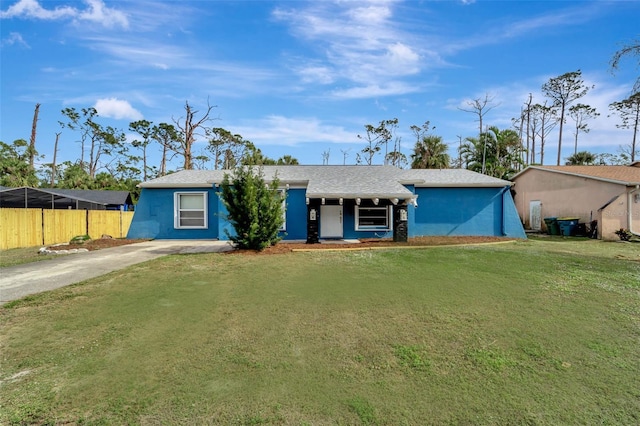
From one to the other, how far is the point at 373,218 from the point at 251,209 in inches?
252

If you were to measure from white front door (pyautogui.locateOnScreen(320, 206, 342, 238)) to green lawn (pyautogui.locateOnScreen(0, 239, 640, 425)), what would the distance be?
773 cm

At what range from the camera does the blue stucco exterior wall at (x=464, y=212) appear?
15.3m

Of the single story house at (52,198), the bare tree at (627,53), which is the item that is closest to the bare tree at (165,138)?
the single story house at (52,198)

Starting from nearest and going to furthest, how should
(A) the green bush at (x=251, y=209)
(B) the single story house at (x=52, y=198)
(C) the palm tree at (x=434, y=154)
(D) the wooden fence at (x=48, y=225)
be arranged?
(A) the green bush at (x=251, y=209), (D) the wooden fence at (x=48, y=225), (B) the single story house at (x=52, y=198), (C) the palm tree at (x=434, y=154)

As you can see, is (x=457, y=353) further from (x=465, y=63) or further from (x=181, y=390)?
(x=465, y=63)

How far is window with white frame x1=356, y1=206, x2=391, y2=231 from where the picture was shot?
1452 cm

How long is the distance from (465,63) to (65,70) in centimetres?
1807

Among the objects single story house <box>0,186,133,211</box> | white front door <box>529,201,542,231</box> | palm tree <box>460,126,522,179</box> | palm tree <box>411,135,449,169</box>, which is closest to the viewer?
single story house <box>0,186,133,211</box>

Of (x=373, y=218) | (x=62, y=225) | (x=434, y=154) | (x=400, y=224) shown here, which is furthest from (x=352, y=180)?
(x=434, y=154)

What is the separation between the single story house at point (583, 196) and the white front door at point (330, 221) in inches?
503

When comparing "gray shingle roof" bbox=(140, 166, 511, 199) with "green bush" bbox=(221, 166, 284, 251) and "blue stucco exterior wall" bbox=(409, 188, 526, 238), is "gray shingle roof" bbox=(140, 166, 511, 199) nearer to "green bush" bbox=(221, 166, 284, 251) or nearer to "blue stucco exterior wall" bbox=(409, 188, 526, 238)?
"blue stucco exterior wall" bbox=(409, 188, 526, 238)

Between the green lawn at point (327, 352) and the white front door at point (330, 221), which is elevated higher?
the white front door at point (330, 221)

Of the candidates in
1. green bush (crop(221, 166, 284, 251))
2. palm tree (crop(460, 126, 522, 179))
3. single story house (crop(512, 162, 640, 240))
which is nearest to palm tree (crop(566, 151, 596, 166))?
palm tree (crop(460, 126, 522, 179))

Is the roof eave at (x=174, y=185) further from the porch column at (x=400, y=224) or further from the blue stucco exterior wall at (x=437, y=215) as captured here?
the porch column at (x=400, y=224)
